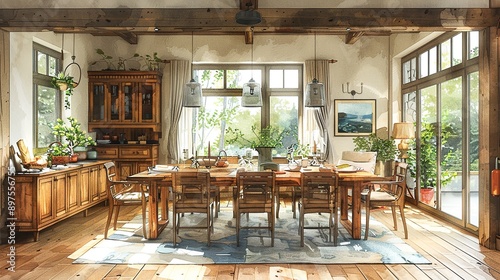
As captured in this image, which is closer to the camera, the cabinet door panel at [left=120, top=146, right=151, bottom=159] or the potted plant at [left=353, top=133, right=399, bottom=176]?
the potted plant at [left=353, top=133, right=399, bottom=176]

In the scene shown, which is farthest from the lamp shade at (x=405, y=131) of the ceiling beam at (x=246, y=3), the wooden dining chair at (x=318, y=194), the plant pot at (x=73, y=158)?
the plant pot at (x=73, y=158)

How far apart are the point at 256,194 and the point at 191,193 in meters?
0.78

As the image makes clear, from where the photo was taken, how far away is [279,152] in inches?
334

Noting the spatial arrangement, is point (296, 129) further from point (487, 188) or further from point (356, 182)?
point (487, 188)

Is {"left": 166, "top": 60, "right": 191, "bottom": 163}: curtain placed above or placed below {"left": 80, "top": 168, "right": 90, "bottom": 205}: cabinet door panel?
above

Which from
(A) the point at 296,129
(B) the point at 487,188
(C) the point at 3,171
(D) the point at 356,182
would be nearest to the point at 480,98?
(B) the point at 487,188

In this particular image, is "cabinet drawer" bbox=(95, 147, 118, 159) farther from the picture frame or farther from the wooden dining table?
the picture frame

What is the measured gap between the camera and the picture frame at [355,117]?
8.34 metres

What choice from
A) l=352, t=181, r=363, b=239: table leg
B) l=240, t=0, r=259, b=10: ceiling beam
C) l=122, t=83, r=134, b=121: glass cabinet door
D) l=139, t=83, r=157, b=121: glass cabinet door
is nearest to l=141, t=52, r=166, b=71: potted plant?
l=139, t=83, r=157, b=121: glass cabinet door

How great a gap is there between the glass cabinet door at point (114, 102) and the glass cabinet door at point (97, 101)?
177 mm

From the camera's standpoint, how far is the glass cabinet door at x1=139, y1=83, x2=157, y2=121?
7.91 meters

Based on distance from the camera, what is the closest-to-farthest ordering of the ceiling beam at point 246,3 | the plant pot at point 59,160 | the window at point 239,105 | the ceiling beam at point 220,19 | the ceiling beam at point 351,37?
1. the ceiling beam at point 246,3
2. the ceiling beam at point 220,19
3. the plant pot at point 59,160
4. the ceiling beam at point 351,37
5. the window at point 239,105

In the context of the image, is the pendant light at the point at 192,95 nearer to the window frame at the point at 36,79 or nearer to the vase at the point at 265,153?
the vase at the point at 265,153

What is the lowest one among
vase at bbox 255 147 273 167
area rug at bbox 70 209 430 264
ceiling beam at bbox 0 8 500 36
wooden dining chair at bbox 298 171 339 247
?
area rug at bbox 70 209 430 264
